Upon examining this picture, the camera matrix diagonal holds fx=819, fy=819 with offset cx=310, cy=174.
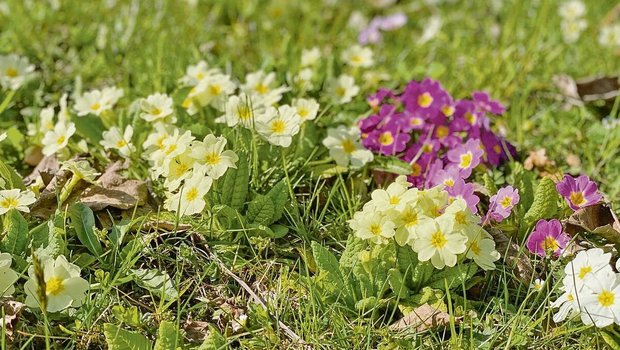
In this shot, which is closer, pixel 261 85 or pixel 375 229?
pixel 375 229

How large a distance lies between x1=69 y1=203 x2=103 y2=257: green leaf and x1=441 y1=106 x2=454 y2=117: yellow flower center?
44.2 inches

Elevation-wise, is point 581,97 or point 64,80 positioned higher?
point 64,80

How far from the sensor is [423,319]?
1870mm

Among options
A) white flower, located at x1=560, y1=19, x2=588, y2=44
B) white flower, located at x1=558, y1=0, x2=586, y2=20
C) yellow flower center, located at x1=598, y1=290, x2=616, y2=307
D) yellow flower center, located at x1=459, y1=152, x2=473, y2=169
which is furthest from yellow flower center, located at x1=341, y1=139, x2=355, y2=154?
white flower, located at x1=558, y1=0, x2=586, y2=20

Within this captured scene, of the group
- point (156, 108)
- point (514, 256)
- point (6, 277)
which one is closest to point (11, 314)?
point (6, 277)

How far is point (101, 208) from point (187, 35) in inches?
59.8

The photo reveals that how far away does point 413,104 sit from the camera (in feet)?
8.47

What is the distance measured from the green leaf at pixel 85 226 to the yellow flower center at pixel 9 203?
142 mm

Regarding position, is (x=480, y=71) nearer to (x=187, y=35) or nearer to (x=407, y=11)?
(x=407, y=11)

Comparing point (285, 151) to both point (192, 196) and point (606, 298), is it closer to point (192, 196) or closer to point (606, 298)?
point (192, 196)

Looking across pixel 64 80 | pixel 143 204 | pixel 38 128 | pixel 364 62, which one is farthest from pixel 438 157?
pixel 64 80

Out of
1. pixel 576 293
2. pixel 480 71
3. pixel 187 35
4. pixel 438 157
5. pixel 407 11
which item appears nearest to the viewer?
pixel 576 293

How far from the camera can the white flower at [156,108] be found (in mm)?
2373

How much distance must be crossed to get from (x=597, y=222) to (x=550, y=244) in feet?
0.67
